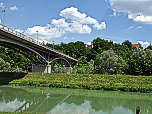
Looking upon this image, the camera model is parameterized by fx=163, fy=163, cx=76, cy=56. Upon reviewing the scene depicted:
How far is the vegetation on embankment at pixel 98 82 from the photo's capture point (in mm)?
28461

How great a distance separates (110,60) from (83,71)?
27.9 ft

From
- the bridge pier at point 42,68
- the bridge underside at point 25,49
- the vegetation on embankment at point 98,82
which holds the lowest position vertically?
the vegetation on embankment at point 98,82

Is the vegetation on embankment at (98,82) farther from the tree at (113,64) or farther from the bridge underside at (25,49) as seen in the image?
the tree at (113,64)

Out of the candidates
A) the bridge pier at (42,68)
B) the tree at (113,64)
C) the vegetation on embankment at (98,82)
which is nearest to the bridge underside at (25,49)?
the bridge pier at (42,68)

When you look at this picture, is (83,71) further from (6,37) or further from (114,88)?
(6,37)

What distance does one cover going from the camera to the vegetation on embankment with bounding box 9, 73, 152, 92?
93.4ft

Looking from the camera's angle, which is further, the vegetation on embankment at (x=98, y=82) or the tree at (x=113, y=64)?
the tree at (x=113, y=64)

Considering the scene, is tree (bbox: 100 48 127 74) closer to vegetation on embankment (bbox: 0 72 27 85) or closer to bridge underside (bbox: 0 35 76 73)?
bridge underside (bbox: 0 35 76 73)

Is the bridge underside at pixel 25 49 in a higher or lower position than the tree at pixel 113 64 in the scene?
higher

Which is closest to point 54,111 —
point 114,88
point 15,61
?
point 114,88

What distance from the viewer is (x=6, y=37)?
30.5 m

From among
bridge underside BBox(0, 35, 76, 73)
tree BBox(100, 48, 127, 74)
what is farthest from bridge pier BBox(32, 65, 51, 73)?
tree BBox(100, 48, 127, 74)

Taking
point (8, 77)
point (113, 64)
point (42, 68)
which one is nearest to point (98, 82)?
point (113, 64)

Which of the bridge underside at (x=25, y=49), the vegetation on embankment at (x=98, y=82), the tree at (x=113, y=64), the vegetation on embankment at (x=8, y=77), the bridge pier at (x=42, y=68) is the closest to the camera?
the vegetation on embankment at (x=98, y=82)
